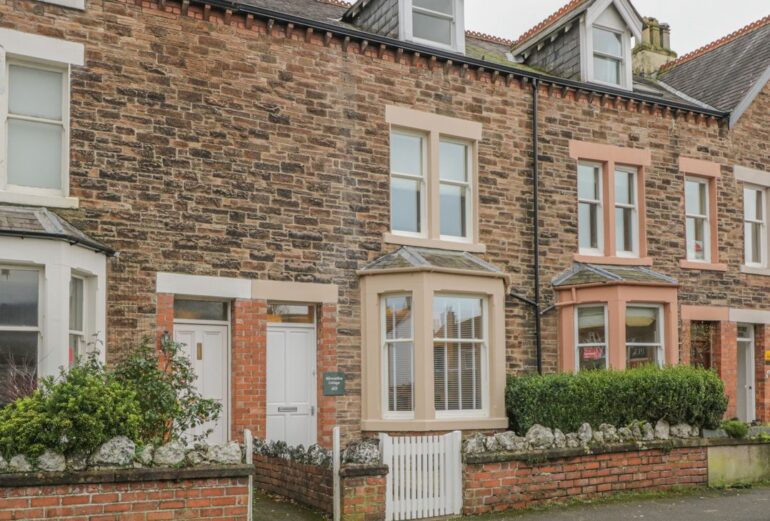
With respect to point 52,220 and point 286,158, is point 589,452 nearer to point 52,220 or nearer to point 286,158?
point 286,158

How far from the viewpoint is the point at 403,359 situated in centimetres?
1443

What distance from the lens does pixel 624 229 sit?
17891 millimetres

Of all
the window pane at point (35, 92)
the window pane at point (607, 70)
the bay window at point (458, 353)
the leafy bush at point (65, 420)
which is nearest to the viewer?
the leafy bush at point (65, 420)

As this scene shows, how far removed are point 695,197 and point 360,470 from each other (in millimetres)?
11511

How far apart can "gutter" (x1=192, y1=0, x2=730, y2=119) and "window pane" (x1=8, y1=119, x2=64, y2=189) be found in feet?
9.67

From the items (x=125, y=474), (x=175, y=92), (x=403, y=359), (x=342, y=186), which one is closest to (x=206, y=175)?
(x=175, y=92)

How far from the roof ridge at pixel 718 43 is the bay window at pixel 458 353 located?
1094cm

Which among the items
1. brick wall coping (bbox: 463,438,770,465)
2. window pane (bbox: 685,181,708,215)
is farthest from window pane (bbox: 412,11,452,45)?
brick wall coping (bbox: 463,438,770,465)

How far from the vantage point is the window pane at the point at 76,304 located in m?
11.9

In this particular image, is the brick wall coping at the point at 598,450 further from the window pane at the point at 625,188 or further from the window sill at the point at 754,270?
the window sill at the point at 754,270

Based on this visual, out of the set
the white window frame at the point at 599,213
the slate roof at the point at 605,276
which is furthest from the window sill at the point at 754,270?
the white window frame at the point at 599,213

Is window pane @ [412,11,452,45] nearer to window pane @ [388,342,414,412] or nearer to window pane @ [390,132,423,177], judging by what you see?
window pane @ [390,132,423,177]

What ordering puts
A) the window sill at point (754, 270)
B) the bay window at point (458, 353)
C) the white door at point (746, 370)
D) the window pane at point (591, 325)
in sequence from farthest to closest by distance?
the white door at point (746, 370) < the window sill at point (754, 270) < the window pane at point (591, 325) < the bay window at point (458, 353)

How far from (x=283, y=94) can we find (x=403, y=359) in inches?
174
